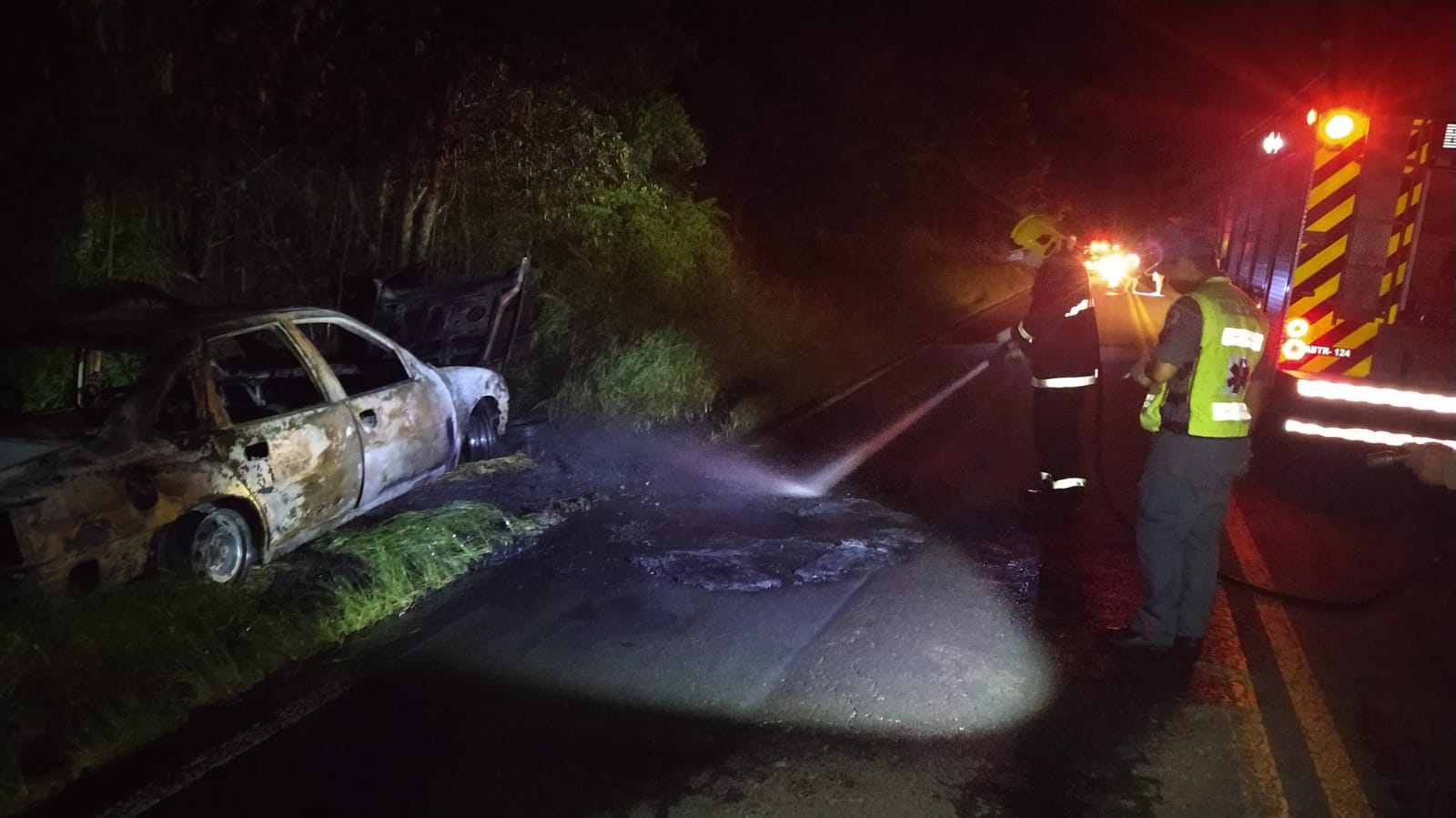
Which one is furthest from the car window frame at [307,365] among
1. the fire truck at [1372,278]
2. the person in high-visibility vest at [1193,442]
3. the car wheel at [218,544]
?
the fire truck at [1372,278]

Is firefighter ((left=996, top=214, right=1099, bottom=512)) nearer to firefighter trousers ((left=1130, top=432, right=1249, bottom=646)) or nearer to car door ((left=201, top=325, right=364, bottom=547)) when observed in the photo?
firefighter trousers ((left=1130, top=432, right=1249, bottom=646))

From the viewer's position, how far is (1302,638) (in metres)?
4.89

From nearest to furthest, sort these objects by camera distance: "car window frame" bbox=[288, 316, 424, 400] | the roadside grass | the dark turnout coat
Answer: the roadside grass
"car window frame" bbox=[288, 316, 424, 400]
the dark turnout coat

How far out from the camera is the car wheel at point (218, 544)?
15.6ft

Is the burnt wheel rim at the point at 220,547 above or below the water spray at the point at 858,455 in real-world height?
above

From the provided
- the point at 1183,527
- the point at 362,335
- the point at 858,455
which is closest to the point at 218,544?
the point at 362,335

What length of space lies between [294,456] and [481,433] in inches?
101

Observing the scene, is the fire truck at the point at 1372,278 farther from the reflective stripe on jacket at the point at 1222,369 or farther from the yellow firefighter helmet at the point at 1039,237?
the reflective stripe on jacket at the point at 1222,369

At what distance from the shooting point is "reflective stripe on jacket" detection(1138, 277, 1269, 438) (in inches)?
179

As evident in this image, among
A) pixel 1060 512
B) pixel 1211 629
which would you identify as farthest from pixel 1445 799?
pixel 1060 512

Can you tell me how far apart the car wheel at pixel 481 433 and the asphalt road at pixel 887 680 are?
124cm

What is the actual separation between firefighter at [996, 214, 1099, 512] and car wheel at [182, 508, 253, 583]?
490 cm

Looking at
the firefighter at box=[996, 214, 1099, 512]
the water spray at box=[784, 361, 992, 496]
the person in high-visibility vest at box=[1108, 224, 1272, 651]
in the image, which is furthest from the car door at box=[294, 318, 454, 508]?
the person in high-visibility vest at box=[1108, 224, 1272, 651]

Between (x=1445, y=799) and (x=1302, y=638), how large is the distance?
141cm
